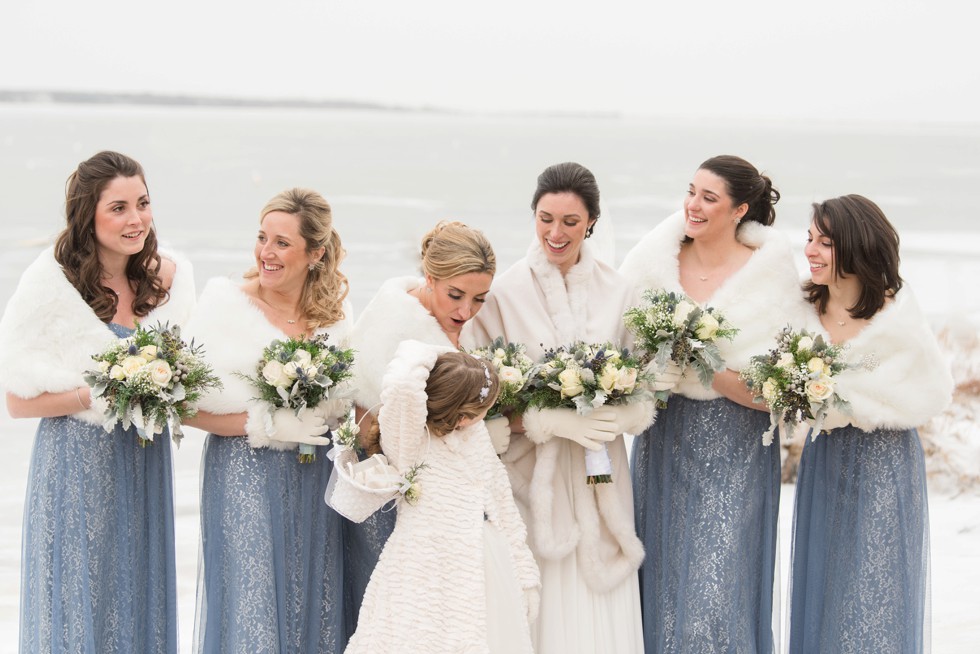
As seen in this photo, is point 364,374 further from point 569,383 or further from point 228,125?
point 228,125

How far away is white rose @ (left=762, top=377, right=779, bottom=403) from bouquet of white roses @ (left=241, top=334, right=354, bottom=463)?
1.82 m

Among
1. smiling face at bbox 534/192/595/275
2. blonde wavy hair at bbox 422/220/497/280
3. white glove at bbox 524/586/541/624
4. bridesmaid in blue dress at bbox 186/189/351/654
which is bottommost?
white glove at bbox 524/586/541/624

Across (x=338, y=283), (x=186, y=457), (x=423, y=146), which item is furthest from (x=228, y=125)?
(x=338, y=283)

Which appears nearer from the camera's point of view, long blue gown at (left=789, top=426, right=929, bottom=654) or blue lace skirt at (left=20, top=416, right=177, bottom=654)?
blue lace skirt at (left=20, top=416, right=177, bottom=654)

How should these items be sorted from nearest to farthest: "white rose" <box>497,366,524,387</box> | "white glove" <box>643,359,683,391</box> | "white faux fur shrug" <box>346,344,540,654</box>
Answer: "white faux fur shrug" <box>346,344,540,654</box>
"white rose" <box>497,366,524,387</box>
"white glove" <box>643,359,683,391</box>

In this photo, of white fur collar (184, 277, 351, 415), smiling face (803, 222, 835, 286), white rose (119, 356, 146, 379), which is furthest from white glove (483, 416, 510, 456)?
smiling face (803, 222, 835, 286)

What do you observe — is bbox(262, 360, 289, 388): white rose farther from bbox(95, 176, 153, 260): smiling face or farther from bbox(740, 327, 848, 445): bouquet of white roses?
bbox(740, 327, 848, 445): bouquet of white roses

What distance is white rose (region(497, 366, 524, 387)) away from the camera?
5379 mm

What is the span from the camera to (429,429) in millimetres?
5168

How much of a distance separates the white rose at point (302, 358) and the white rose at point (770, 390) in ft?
6.54

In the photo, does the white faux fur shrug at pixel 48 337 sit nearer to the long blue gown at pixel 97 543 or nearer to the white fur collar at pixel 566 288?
the long blue gown at pixel 97 543

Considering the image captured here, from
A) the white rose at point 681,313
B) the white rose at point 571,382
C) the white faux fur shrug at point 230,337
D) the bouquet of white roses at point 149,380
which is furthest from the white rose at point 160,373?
the white rose at point 681,313

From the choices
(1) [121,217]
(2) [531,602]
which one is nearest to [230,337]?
(1) [121,217]

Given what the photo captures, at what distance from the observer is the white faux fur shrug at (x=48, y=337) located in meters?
5.41
